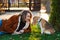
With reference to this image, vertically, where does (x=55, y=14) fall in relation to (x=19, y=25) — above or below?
above

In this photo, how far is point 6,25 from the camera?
6363 millimetres

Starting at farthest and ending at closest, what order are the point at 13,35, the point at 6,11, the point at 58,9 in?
1. the point at 6,11
2. the point at 58,9
3. the point at 13,35

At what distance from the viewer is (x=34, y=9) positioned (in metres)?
14.7

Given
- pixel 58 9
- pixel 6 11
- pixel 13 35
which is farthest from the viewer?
pixel 6 11

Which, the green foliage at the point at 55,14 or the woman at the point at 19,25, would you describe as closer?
the woman at the point at 19,25

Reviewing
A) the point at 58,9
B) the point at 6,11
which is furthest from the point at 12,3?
the point at 58,9

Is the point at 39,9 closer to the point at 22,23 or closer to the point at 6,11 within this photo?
the point at 6,11

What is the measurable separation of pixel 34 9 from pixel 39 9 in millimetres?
337

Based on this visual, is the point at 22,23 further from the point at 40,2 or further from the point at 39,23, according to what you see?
the point at 40,2

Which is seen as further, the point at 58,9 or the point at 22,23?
the point at 58,9

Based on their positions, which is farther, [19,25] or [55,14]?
[55,14]

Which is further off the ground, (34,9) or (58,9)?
(58,9)

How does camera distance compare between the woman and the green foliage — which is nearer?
the woman

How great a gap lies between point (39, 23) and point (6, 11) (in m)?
8.35
